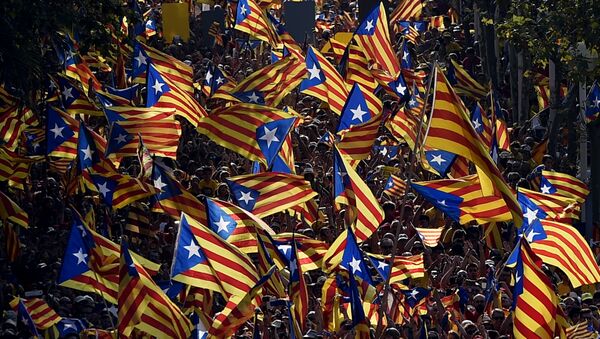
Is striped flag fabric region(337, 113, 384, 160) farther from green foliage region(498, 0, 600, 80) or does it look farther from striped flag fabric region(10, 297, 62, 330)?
striped flag fabric region(10, 297, 62, 330)

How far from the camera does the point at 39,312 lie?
2100cm

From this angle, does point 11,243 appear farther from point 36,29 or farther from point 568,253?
point 568,253

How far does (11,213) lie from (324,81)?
5.14 m

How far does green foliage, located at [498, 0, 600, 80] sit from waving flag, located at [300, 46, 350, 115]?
8.85 ft

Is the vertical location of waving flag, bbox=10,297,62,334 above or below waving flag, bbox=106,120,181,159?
below

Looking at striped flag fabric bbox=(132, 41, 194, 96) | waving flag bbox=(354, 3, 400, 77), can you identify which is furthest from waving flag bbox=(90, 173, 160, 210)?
waving flag bbox=(354, 3, 400, 77)

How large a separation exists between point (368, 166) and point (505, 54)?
11.8 m

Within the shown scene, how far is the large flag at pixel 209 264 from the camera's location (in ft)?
63.1

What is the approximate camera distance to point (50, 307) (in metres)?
21.8

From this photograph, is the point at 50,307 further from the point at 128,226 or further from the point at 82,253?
the point at 128,226

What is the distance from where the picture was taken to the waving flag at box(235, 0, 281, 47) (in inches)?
1260

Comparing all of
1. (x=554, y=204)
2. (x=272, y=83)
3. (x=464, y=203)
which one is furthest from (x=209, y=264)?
(x=272, y=83)

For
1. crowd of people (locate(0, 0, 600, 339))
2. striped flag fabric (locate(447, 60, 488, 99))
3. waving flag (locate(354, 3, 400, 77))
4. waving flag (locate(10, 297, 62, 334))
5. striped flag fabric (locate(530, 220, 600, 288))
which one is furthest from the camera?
striped flag fabric (locate(447, 60, 488, 99))

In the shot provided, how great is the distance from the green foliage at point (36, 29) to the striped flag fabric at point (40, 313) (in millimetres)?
5345
